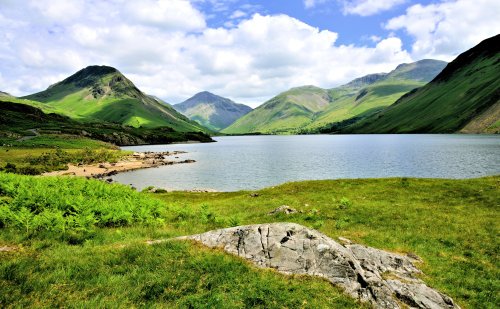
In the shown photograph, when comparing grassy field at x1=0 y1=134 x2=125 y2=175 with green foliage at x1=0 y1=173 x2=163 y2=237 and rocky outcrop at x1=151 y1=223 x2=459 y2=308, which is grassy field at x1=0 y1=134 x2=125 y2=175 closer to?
green foliage at x1=0 y1=173 x2=163 y2=237

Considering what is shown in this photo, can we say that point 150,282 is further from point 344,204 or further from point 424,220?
point 344,204

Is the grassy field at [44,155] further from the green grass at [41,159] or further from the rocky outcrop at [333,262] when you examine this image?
the rocky outcrop at [333,262]

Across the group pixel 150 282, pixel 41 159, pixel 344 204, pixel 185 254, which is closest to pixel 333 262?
pixel 185 254

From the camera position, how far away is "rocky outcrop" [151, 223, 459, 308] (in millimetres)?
14023

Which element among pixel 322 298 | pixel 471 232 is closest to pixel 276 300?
pixel 322 298

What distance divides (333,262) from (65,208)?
1898 centimetres

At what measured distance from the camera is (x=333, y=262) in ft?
49.3

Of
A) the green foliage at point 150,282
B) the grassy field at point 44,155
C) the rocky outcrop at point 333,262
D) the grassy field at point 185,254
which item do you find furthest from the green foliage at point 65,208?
the grassy field at point 44,155

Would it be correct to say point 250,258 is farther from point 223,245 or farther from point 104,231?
point 104,231

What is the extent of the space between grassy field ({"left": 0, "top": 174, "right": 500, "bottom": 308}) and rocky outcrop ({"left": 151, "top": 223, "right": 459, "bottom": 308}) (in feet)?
3.11

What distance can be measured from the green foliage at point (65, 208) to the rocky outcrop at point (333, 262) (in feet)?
24.9

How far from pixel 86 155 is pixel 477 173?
14285 cm

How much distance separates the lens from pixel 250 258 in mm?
15656

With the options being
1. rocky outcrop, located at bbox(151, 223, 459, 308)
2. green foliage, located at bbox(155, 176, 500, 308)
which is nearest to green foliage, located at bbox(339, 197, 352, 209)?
green foliage, located at bbox(155, 176, 500, 308)
